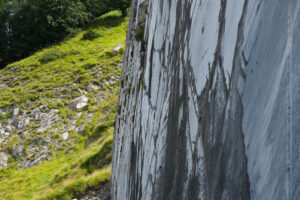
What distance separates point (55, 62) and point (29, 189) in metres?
19.9

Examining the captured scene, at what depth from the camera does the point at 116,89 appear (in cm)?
2272

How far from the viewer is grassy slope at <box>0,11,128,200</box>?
12617mm

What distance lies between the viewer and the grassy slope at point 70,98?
12617 mm

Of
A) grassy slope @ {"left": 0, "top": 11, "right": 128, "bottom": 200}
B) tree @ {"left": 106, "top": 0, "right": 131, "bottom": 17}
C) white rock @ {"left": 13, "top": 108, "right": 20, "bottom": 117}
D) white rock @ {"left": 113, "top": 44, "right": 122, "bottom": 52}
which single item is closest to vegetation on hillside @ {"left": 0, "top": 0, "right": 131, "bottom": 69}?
tree @ {"left": 106, "top": 0, "right": 131, "bottom": 17}

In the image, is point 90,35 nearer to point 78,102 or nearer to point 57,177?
point 78,102

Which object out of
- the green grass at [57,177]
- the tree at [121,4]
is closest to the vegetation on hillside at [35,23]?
the tree at [121,4]

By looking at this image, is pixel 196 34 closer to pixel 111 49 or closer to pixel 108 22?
pixel 111 49

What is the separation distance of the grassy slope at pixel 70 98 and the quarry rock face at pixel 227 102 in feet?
28.9

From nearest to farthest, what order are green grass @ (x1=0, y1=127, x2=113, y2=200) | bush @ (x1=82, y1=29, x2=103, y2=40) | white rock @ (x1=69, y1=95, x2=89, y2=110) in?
green grass @ (x1=0, y1=127, x2=113, y2=200)
white rock @ (x1=69, y1=95, x2=89, y2=110)
bush @ (x1=82, y1=29, x2=103, y2=40)

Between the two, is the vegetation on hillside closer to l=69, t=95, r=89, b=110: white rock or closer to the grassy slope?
the grassy slope

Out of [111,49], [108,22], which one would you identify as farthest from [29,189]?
[108,22]

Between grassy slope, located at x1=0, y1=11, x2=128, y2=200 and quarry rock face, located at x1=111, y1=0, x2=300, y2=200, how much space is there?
8.81 meters

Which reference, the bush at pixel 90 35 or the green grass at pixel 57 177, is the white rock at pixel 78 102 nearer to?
the green grass at pixel 57 177

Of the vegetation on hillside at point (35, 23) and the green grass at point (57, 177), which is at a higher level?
the vegetation on hillside at point (35, 23)
